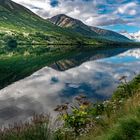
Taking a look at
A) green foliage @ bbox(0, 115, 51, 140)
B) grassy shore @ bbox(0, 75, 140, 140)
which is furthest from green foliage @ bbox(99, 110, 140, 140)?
green foliage @ bbox(0, 115, 51, 140)

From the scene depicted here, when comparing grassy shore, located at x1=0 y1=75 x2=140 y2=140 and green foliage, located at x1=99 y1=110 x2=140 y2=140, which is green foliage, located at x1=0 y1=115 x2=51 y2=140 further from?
green foliage, located at x1=99 y1=110 x2=140 y2=140

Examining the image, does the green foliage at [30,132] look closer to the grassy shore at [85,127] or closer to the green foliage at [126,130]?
the grassy shore at [85,127]

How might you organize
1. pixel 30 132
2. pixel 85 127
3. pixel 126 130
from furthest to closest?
pixel 85 127, pixel 30 132, pixel 126 130

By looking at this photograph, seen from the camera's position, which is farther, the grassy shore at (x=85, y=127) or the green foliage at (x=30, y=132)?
the green foliage at (x=30, y=132)

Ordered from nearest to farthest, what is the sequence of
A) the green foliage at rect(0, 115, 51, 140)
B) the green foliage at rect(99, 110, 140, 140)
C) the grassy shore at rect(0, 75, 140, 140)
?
1. the green foliage at rect(99, 110, 140, 140)
2. the grassy shore at rect(0, 75, 140, 140)
3. the green foliage at rect(0, 115, 51, 140)

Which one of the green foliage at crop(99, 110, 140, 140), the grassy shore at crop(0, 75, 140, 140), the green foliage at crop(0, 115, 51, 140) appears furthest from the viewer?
the green foliage at crop(0, 115, 51, 140)

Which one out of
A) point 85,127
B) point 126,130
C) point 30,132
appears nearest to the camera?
point 126,130

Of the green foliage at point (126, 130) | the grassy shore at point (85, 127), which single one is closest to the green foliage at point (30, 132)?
the grassy shore at point (85, 127)

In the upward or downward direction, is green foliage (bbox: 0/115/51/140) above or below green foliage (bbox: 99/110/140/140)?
below

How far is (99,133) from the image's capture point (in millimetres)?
12656

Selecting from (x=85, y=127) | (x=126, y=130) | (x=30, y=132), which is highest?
(x=126, y=130)

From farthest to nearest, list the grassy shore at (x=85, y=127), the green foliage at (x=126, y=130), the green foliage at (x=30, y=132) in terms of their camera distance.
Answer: the green foliage at (x=30, y=132) < the grassy shore at (x=85, y=127) < the green foliage at (x=126, y=130)

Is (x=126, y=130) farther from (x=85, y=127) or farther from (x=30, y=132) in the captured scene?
(x=85, y=127)

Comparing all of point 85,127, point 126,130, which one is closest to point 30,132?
point 126,130
